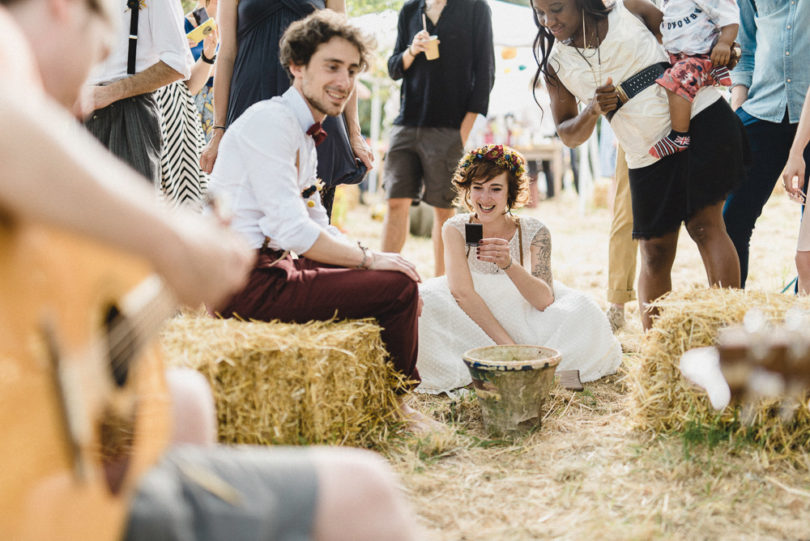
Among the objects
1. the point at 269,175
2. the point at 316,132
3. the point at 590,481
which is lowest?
the point at 590,481

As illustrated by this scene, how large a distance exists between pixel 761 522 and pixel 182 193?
311 cm

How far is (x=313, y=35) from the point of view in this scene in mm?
2660

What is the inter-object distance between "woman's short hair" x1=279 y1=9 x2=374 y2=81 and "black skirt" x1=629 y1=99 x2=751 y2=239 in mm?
1708

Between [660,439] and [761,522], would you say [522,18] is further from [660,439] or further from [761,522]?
[761,522]

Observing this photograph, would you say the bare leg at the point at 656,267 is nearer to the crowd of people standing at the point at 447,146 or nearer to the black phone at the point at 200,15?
the crowd of people standing at the point at 447,146

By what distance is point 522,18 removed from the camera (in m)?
8.83

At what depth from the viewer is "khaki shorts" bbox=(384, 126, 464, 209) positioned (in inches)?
185

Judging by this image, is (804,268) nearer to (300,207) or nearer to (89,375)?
(300,207)

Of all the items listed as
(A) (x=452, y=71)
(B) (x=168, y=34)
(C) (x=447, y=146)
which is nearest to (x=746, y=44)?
(A) (x=452, y=71)

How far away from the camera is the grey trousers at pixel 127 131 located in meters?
3.08

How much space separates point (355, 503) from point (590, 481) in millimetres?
1640

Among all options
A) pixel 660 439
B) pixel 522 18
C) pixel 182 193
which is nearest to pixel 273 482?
pixel 660 439

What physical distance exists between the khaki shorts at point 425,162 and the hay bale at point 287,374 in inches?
84.4

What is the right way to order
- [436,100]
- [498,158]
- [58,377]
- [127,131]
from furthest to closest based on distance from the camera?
[436,100]
[498,158]
[127,131]
[58,377]
